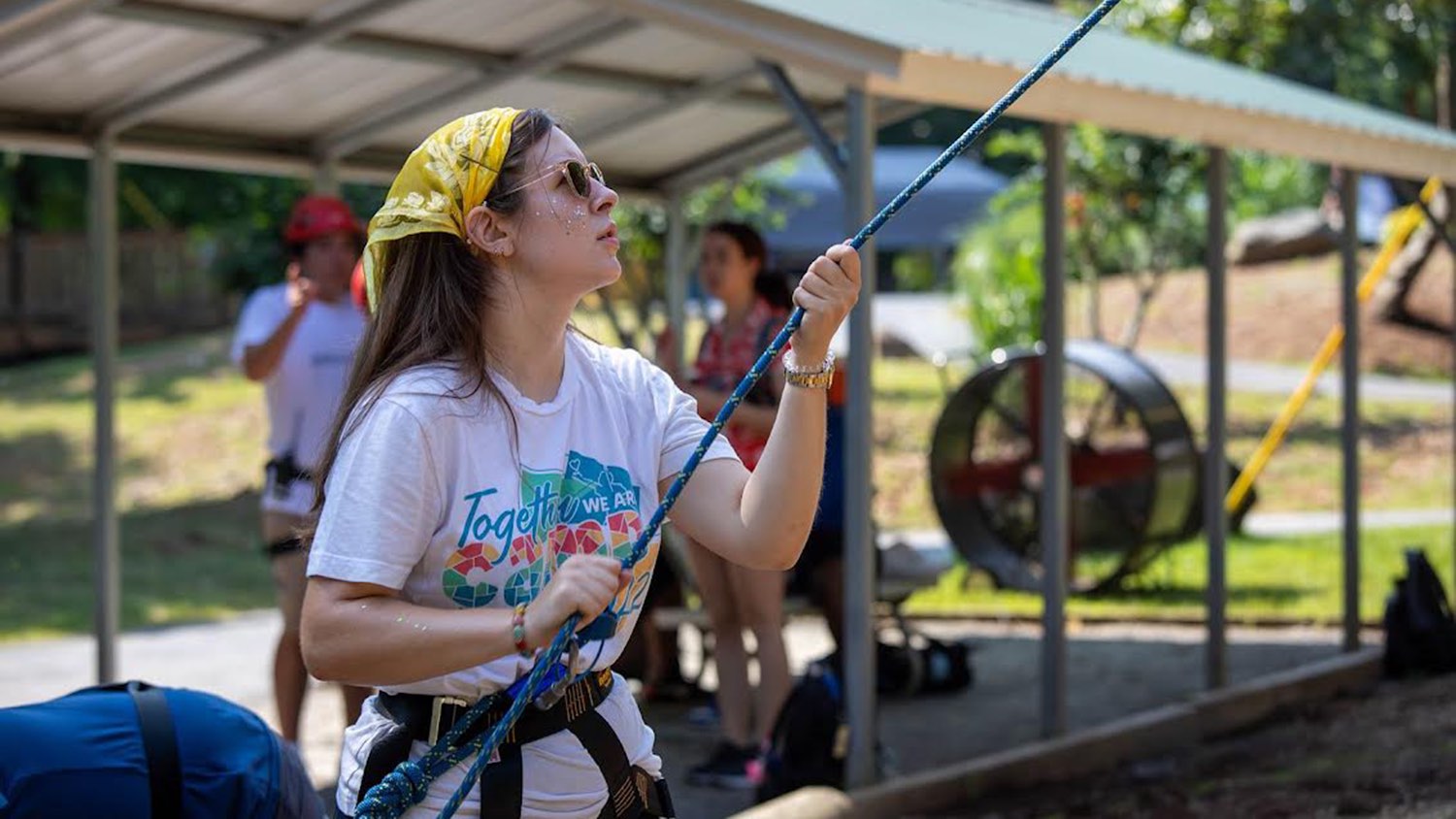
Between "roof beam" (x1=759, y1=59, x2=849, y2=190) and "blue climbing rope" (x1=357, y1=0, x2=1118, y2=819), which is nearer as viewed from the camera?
"blue climbing rope" (x1=357, y1=0, x2=1118, y2=819)

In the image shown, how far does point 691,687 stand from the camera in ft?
29.1

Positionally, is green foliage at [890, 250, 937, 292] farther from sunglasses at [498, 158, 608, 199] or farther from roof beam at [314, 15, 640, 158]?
sunglasses at [498, 158, 608, 199]

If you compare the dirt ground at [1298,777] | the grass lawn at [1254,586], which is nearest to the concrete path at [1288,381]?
the grass lawn at [1254,586]

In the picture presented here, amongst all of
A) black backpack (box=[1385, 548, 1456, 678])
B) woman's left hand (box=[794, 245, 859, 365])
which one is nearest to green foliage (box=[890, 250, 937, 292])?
black backpack (box=[1385, 548, 1456, 678])

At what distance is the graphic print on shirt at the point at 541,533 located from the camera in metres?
2.62

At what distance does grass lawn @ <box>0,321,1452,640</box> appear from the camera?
12859mm

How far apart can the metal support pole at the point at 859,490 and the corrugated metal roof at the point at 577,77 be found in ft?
0.67

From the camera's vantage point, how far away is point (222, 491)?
1894 cm

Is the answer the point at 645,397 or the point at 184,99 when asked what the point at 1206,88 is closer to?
the point at 184,99

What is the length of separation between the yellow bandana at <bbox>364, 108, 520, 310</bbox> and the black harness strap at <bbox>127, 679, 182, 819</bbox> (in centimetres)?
89

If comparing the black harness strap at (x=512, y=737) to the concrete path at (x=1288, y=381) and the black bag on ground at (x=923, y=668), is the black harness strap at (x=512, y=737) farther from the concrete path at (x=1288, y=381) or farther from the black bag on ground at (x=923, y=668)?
the concrete path at (x=1288, y=381)

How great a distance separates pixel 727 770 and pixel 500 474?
4433mm

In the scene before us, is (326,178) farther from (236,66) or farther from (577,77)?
(236,66)

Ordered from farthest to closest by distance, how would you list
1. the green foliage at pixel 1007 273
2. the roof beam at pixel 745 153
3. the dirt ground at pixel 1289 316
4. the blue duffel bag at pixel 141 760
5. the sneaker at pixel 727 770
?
the dirt ground at pixel 1289 316 < the green foliage at pixel 1007 273 < the roof beam at pixel 745 153 < the sneaker at pixel 727 770 < the blue duffel bag at pixel 141 760
